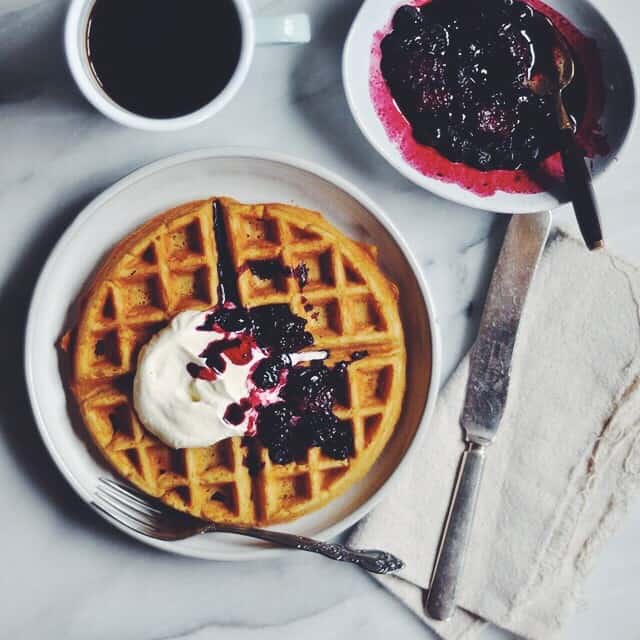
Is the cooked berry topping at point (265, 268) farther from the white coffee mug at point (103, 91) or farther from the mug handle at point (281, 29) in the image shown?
the mug handle at point (281, 29)

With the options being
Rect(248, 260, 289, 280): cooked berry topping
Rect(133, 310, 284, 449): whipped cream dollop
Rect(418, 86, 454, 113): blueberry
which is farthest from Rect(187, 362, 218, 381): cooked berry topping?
Rect(418, 86, 454, 113): blueberry

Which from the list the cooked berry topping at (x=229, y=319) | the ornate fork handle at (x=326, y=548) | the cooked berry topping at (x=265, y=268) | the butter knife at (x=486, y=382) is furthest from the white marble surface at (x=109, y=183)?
the cooked berry topping at (x=229, y=319)

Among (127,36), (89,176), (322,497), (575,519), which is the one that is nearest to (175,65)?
(127,36)

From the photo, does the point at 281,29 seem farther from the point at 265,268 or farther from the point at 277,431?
the point at 277,431

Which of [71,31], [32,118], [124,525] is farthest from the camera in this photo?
[32,118]

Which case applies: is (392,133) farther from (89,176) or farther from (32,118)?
(32,118)

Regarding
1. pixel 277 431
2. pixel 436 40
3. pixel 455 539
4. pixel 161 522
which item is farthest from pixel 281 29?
pixel 455 539

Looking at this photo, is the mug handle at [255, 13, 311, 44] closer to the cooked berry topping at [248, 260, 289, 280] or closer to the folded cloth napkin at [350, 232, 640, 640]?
the cooked berry topping at [248, 260, 289, 280]
